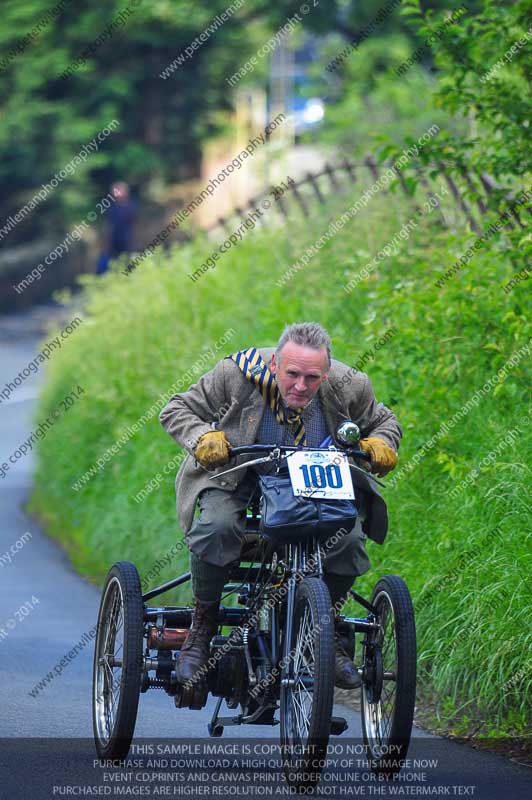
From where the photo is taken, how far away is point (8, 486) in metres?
15.6

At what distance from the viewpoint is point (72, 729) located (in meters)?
7.05

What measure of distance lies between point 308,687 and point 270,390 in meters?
1.24

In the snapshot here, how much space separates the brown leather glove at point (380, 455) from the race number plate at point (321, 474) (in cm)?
18

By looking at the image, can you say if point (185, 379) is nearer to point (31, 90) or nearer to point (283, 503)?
point (283, 503)

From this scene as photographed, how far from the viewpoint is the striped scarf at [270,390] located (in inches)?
245

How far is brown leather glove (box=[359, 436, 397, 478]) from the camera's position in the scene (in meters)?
6.05

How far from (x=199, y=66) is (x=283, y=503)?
1309 inches

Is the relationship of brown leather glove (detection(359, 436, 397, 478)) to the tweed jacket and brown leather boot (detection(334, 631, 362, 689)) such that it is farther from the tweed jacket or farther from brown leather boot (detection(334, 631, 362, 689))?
brown leather boot (detection(334, 631, 362, 689))

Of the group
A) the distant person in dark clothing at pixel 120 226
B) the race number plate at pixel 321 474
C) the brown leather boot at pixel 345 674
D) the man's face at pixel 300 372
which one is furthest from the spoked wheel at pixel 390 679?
the distant person in dark clothing at pixel 120 226

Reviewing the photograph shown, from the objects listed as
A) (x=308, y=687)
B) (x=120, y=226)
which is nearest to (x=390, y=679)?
(x=308, y=687)

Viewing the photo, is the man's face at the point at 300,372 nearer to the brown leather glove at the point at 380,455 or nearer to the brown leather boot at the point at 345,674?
the brown leather glove at the point at 380,455

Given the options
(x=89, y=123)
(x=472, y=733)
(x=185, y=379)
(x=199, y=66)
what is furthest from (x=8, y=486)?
(x=199, y=66)

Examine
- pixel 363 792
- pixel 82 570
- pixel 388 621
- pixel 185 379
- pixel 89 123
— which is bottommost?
pixel 363 792

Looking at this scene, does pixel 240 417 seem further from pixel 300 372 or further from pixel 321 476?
pixel 321 476
